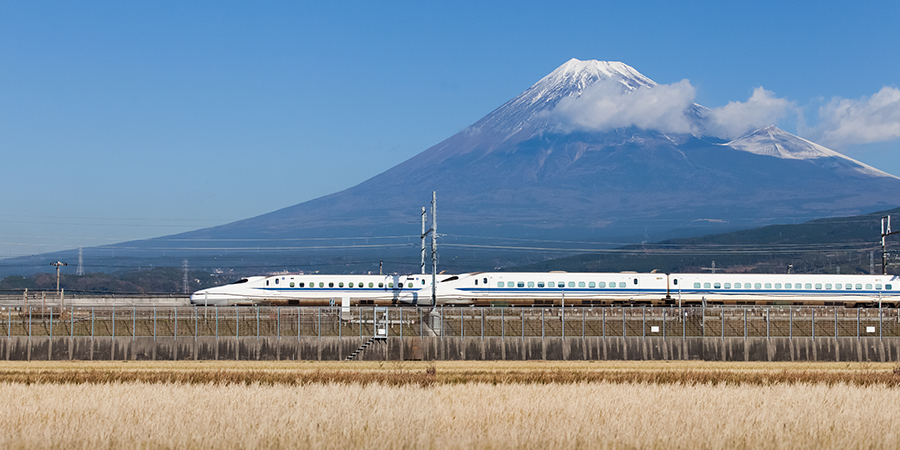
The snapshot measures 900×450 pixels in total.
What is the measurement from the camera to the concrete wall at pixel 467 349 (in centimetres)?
5738

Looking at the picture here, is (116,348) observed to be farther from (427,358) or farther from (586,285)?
(586,285)

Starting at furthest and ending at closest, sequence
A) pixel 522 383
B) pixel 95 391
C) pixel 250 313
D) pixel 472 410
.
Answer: pixel 250 313 → pixel 522 383 → pixel 95 391 → pixel 472 410

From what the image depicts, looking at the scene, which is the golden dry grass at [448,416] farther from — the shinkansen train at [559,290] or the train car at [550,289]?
the shinkansen train at [559,290]

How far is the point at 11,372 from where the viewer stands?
1711 inches

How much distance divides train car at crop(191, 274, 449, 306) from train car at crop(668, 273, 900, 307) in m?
25.1

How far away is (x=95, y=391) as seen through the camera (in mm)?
31875

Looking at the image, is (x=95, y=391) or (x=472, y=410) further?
(x=95, y=391)

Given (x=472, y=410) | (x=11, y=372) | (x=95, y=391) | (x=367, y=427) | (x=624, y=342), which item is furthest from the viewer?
(x=624, y=342)

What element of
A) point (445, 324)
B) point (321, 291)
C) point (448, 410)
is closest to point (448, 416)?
point (448, 410)

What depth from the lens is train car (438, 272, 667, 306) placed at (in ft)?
288

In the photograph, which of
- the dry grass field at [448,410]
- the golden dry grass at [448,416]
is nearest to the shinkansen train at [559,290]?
the dry grass field at [448,410]

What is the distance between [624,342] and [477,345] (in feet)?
29.8

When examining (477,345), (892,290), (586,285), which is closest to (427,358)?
(477,345)

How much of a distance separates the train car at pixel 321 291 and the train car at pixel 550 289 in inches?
110
